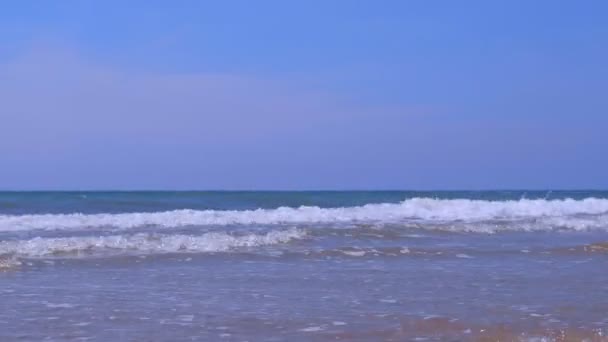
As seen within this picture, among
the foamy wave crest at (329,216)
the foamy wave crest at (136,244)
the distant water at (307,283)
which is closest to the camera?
the distant water at (307,283)

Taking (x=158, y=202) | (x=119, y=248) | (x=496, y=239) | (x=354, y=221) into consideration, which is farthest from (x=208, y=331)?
(x=158, y=202)

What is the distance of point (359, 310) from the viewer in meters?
7.66

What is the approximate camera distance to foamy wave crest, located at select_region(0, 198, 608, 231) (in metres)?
18.6

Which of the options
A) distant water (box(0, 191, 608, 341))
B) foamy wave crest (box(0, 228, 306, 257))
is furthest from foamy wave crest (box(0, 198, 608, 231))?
→ foamy wave crest (box(0, 228, 306, 257))

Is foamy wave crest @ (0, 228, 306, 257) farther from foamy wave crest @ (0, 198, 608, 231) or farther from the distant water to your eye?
foamy wave crest @ (0, 198, 608, 231)

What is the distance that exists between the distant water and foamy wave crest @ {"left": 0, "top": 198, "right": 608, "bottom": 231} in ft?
2.68

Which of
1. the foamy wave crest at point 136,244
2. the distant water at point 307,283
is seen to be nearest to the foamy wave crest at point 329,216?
the distant water at point 307,283

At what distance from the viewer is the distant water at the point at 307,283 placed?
689 cm

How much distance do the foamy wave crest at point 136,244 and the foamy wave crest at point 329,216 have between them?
14.7 feet

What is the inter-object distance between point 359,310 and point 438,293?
1.31 metres

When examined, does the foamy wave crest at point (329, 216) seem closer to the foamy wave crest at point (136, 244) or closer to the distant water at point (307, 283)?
the distant water at point (307, 283)

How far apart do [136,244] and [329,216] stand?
8.95 meters

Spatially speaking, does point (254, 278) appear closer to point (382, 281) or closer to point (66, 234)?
point (382, 281)

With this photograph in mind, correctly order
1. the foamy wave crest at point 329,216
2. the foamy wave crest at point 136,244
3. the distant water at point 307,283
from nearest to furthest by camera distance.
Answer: the distant water at point 307,283 → the foamy wave crest at point 136,244 → the foamy wave crest at point 329,216
